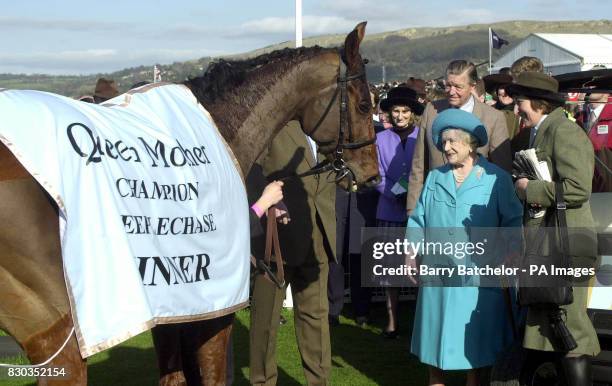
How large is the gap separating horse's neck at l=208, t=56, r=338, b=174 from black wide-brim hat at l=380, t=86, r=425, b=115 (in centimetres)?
300

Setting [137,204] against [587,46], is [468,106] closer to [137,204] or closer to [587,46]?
[137,204]

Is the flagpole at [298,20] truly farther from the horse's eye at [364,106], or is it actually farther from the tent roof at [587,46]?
the tent roof at [587,46]

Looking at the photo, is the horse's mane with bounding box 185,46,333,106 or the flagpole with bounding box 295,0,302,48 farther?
the flagpole with bounding box 295,0,302,48

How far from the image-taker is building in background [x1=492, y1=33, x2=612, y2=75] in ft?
90.5

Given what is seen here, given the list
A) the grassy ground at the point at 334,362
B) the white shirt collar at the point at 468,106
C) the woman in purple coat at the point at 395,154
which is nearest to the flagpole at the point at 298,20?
the woman in purple coat at the point at 395,154

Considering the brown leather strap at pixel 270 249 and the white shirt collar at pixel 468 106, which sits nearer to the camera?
the brown leather strap at pixel 270 249

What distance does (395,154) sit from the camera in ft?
24.7

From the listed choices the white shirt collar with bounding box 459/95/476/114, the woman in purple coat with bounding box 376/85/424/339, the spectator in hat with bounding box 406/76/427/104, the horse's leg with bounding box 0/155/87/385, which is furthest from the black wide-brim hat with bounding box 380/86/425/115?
the horse's leg with bounding box 0/155/87/385

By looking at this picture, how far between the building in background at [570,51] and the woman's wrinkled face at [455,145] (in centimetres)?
2038

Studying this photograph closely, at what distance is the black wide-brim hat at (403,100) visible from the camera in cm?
744

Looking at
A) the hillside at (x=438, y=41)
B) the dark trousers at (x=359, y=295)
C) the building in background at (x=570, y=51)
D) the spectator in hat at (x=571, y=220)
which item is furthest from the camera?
the hillside at (x=438, y=41)

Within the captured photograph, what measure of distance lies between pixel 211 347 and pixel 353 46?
185cm

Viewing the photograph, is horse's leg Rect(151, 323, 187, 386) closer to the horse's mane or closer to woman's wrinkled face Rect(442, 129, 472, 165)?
the horse's mane

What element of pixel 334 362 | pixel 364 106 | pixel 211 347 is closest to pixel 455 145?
pixel 364 106
